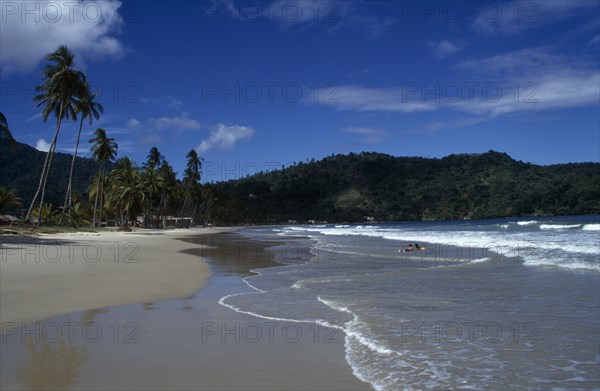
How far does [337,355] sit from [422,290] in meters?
5.68

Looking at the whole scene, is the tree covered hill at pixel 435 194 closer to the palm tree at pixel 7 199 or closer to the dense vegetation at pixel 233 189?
the dense vegetation at pixel 233 189

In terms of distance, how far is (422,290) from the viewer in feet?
36.6

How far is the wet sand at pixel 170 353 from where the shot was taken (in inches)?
191

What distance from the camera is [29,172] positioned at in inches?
3974

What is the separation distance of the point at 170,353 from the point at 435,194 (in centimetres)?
16846

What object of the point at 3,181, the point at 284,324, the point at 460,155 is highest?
the point at 460,155

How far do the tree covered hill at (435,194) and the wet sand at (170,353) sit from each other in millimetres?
120053

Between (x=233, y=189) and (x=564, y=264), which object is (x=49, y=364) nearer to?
(x=564, y=264)

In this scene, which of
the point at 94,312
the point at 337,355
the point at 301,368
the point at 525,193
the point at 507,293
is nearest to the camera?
the point at 301,368

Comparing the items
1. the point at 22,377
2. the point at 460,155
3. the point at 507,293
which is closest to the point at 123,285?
the point at 22,377

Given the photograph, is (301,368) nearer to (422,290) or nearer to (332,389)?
(332,389)

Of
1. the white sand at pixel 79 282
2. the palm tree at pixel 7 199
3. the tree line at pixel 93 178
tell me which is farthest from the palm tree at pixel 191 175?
the white sand at pixel 79 282

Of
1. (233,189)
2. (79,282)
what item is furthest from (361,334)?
(233,189)

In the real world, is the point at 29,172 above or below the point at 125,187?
above
